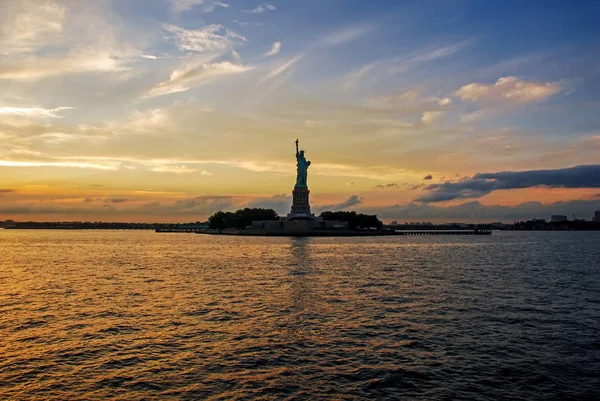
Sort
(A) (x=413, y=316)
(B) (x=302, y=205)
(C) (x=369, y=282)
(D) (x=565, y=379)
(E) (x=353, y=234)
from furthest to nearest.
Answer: (E) (x=353, y=234) < (B) (x=302, y=205) < (C) (x=369, y=282) < (A) (x=413, y=316) < (D) (x=565, y=379)

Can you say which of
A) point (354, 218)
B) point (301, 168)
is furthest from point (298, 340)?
point (354, 218)

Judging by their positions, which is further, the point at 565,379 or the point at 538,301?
the point at 538,301

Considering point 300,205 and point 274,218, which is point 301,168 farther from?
point 274,218

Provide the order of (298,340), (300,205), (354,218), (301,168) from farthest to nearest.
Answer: (354,218), (300,205), (301,168), (298,340)

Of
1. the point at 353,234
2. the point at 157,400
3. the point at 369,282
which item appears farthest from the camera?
the point at 353,234

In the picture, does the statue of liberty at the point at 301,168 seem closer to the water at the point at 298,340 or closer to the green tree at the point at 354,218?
the green tree at the point at 354,218

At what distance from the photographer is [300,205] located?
151125 millimetres

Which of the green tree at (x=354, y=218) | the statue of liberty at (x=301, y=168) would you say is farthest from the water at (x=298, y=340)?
the green tree at (x=354, y=218)

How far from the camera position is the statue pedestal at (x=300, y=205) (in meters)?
150

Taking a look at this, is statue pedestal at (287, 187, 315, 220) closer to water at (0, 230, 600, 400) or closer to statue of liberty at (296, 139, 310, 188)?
statue of liberty at (296, 139, 310, 188)

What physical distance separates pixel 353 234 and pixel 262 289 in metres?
127

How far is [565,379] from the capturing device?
15.7m

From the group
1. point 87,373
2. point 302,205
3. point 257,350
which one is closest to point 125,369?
point 87,373

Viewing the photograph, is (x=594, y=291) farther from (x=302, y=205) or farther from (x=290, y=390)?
(x=302, y=205)
